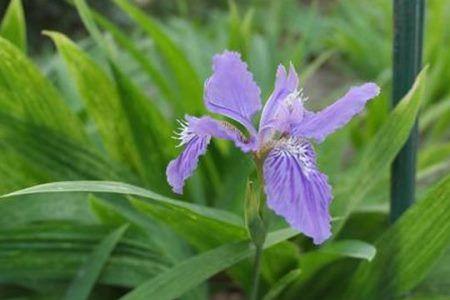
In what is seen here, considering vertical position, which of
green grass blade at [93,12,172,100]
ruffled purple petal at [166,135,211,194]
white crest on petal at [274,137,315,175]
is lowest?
white crest on petal at [274,137,315,175]

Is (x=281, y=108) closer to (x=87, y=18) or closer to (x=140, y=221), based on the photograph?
(x=140, y=221)

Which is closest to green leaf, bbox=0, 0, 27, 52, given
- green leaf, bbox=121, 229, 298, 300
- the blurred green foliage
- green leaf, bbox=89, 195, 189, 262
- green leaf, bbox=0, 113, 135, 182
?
the blurred green foliage

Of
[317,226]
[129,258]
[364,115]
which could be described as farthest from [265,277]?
[364,115]

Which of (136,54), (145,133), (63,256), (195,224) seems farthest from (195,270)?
(136,54)

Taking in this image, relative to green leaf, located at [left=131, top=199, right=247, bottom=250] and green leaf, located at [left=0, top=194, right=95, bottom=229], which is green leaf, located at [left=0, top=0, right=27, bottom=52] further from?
green leaf, located at [left=131, top=199, right=247, bottom=250]

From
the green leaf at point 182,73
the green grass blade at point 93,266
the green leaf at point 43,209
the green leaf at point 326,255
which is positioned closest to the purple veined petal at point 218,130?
the green leaf at point 326,255

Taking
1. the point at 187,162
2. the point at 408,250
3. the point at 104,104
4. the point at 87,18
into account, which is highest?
the point at 87,18

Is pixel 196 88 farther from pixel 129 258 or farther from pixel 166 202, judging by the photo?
pixel 166 202

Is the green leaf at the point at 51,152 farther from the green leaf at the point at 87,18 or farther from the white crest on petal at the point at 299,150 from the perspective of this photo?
the white crest on petal at the point at 299,150
